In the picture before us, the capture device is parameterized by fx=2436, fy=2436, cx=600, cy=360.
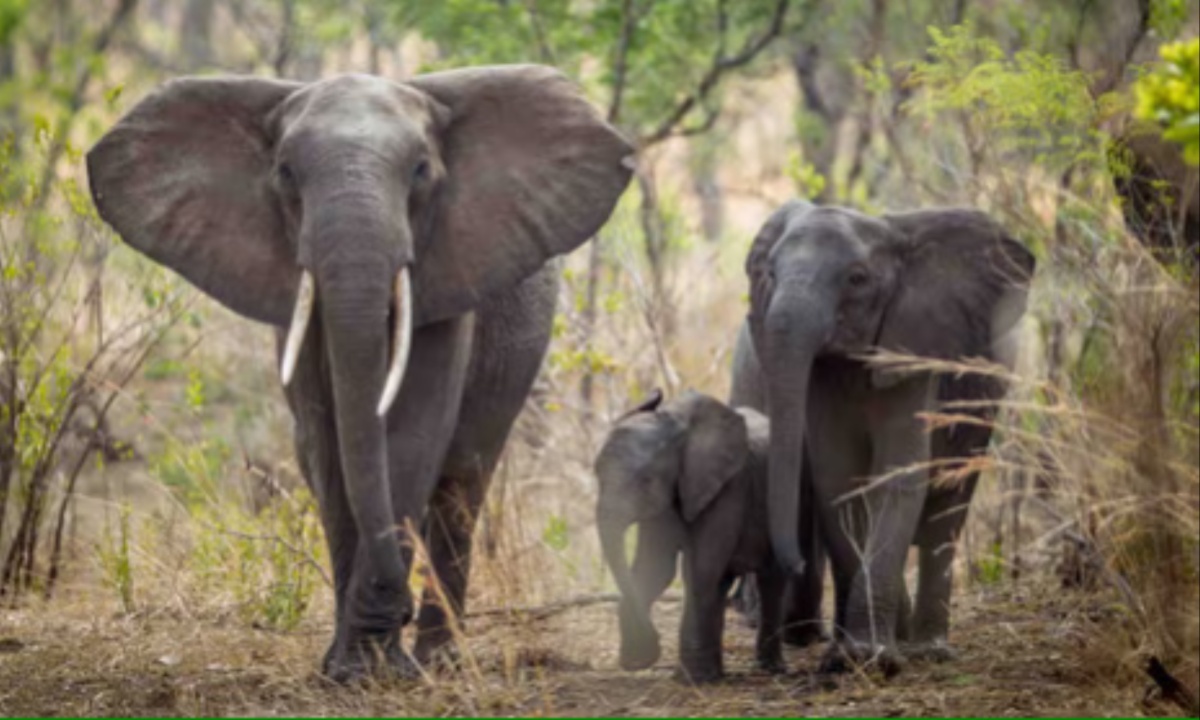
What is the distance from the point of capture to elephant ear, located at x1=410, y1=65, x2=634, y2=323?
821 cm

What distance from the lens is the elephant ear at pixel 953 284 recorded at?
8.76 meters

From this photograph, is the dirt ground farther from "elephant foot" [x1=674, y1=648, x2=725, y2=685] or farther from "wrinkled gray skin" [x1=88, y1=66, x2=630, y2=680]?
"wrinkled gray skin" [x1=88, y1=66, x2=630, y2=680]

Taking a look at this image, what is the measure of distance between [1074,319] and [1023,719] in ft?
12.1

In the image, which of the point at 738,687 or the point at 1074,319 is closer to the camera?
the point at 738,687

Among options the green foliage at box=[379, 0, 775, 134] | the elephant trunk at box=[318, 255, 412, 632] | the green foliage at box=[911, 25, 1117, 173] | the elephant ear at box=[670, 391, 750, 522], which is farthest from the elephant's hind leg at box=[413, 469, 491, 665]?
the green foliage at box=[379, 0, 775, 134]

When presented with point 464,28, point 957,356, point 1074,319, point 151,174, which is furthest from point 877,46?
point 151,174

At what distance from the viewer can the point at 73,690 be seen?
8.09 meters

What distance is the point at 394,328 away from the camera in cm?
780

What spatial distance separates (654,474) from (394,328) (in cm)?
113

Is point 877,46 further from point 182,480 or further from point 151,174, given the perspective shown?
point 151,174

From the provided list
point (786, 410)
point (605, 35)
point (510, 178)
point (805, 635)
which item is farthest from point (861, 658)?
point (605, 35)

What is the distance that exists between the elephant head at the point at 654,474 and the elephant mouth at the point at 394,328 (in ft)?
3.15

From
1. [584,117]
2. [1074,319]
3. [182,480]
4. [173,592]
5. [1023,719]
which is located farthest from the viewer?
[182,480]

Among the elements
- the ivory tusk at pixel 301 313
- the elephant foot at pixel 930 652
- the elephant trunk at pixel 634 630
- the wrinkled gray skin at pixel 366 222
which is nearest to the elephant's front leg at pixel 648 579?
the elephant trunk at pixel 634 630
